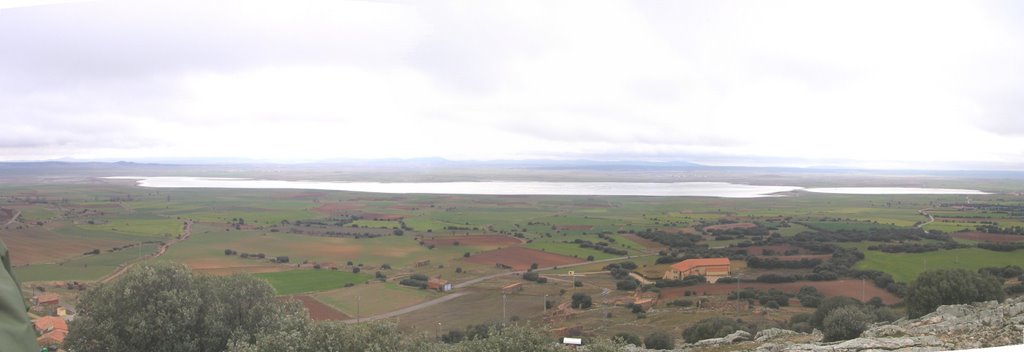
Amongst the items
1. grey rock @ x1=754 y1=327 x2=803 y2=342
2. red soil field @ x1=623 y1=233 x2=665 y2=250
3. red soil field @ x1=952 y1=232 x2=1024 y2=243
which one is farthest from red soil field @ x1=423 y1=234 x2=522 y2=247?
red soil field @ x1=952 y1=232 x2=1024 y2=243

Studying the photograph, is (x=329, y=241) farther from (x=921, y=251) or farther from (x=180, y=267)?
(x=921, y=251)

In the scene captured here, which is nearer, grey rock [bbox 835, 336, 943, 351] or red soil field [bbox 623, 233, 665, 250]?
grey rock [bbox 835, 336, 943, 351]

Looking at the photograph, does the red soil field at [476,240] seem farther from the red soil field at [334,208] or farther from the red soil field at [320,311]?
the red soil field at [320,311]

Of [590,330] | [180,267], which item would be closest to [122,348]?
[180,267]

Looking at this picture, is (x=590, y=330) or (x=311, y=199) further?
(x=311, y=199)

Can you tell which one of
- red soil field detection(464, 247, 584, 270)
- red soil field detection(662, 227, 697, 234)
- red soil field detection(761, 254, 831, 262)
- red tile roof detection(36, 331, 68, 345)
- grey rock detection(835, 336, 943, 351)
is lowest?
red soil field detection(464, 247, 584, 270)

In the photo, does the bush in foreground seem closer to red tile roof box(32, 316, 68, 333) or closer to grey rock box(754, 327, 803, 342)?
grey rock box(754, 327, 803, 342)
